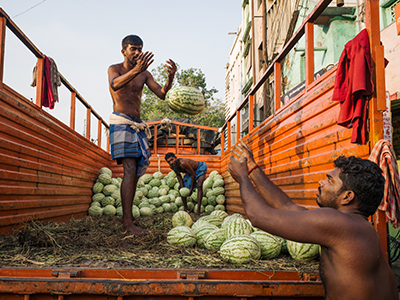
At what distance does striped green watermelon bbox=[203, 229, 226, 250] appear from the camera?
11.1ft

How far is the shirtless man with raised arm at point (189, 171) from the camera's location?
8.22m

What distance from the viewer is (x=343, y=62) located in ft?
8.74

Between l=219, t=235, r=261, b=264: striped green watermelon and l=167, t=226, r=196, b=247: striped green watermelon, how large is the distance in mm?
646

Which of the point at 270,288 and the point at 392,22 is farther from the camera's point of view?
the point at 392,22

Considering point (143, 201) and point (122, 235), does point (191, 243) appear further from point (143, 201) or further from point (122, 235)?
point (143, 201)

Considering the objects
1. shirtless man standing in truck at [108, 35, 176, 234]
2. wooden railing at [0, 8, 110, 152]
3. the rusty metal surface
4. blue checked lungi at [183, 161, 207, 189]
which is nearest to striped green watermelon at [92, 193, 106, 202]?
wooden railing at [0, 8, 110, 152]

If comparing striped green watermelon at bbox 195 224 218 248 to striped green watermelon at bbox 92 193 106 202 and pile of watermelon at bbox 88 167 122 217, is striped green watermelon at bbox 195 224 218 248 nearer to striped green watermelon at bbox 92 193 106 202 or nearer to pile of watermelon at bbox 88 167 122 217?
pile of watermelon at bbox 88 167 122 217

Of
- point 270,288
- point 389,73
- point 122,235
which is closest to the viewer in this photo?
point 270,288

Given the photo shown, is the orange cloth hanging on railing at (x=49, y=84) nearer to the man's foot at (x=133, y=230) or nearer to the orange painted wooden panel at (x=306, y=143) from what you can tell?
the man's foot at (x=133, y=230)

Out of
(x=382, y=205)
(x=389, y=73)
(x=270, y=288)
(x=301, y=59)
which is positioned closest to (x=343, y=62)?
(x=382, y=205)

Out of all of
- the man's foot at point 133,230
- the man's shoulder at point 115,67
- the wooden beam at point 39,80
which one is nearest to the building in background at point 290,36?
the man's shoulder at point 115,67

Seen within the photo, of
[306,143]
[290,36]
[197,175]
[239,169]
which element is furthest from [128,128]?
[290,36]

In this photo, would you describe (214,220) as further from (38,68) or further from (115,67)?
(38,68)

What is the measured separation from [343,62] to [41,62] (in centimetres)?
468
